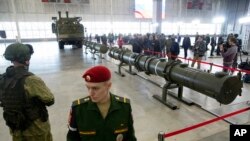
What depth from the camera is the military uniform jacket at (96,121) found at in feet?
3.98

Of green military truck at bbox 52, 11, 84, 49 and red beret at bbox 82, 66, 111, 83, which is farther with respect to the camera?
green military truck at bbox 52, 11, 84, 49

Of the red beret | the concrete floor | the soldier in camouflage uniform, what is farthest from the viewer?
the concrete floor

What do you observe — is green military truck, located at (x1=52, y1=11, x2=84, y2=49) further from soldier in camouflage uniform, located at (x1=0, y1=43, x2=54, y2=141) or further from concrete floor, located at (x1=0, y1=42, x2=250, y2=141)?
soldier in camouflage uniform, located at (x1=0, y1=43, x2=54, y2=141)

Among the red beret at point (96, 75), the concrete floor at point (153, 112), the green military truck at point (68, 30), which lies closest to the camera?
the red beret at point (96, 75)

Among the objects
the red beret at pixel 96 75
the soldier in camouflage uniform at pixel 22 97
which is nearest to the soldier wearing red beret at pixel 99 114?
the red beret at pixel 96 75

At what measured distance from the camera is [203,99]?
4.48 metres

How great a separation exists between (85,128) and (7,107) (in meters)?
1.01

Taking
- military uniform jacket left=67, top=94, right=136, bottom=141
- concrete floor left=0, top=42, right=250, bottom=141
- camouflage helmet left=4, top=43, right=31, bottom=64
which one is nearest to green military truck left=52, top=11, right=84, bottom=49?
concrete floor left=0, top=42, right=250, bottom=141

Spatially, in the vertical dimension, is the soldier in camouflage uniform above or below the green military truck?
below

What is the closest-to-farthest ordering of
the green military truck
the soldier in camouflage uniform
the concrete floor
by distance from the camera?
the soldier in camouflage uniform → the concrete floor → the green military truck

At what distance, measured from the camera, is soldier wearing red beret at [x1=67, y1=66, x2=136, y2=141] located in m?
1.16

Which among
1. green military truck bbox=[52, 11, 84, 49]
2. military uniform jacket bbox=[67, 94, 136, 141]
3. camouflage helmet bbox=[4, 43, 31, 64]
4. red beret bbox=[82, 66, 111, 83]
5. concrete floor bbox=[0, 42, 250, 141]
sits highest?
green military truck bbox=[52, 11, 84, 49]

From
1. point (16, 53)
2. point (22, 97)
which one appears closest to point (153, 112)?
A: point (22, 97)

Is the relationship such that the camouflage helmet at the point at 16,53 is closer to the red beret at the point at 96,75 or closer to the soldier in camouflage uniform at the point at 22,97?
the soldier in camouflage uniform at the point at 22,97
